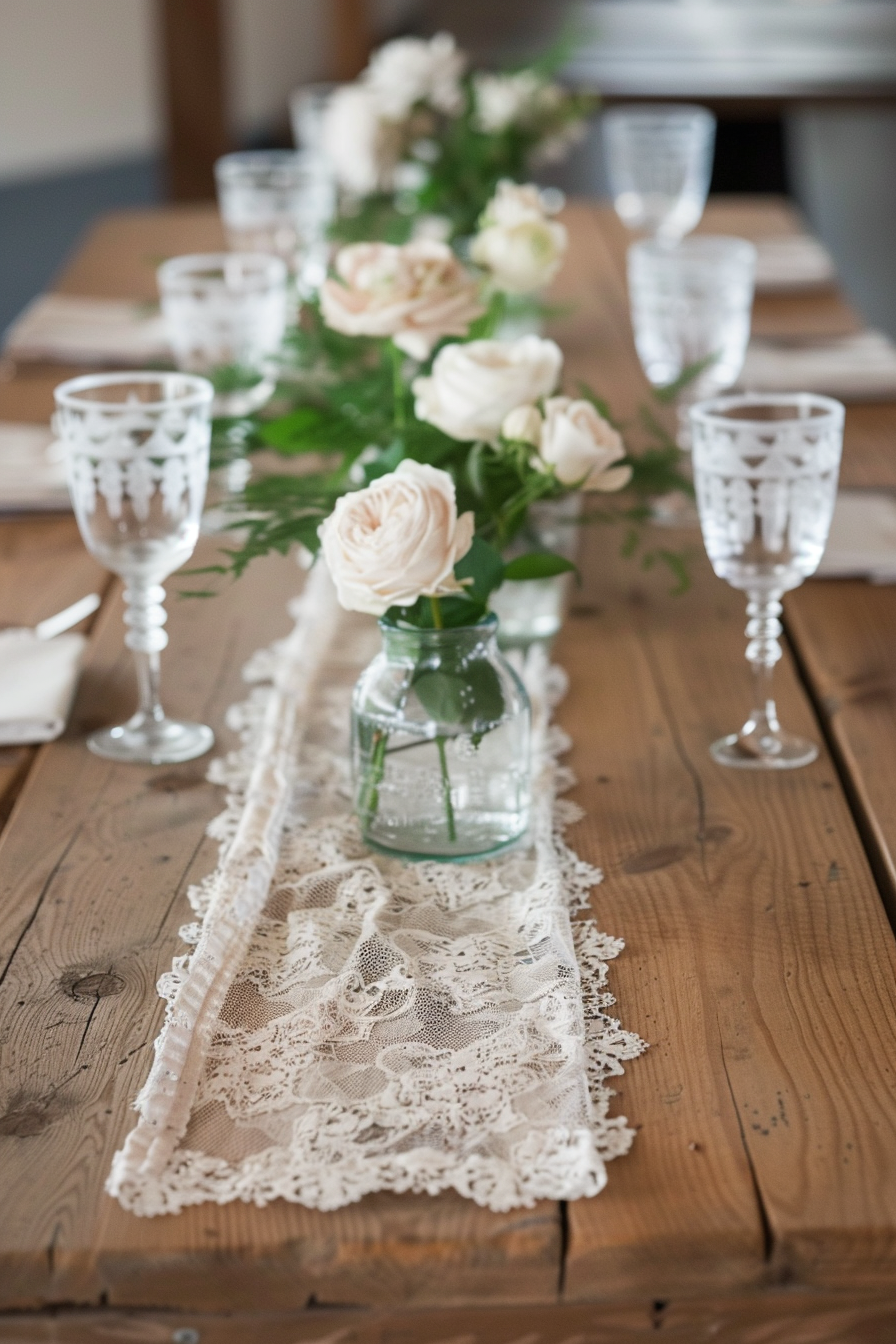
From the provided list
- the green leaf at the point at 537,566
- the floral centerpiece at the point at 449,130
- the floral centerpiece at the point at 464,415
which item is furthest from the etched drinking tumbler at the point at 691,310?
the floral centerpiece at the point at 449,130

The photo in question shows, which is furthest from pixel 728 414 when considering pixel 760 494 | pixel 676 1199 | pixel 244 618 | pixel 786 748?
→ pixel 676 1199

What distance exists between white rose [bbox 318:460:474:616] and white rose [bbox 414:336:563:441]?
17cm

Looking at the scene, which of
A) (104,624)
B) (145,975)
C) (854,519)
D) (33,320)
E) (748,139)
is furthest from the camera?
(748,139)

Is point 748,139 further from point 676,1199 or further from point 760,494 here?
point 676,1199

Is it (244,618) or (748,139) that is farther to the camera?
(748,139)

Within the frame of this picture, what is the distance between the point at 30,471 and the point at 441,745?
85cm

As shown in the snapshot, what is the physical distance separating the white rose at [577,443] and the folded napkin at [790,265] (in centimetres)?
161

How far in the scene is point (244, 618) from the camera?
4.24 ft

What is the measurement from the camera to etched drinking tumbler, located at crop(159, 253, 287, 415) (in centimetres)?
150

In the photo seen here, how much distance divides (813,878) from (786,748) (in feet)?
0.58

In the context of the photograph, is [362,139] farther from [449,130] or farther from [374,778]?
[374,778]

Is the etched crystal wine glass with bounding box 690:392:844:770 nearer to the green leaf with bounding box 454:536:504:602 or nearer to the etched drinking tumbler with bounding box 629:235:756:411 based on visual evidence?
the green leaf with bounding box 454:536:504:602

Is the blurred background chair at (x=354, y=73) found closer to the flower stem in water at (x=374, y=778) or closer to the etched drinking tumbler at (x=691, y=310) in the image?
the etched drinking tumbler at (x=691, y=310)

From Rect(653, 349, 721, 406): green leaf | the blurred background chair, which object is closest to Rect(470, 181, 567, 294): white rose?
Rect(653, 349, 721, 406): green leaf
